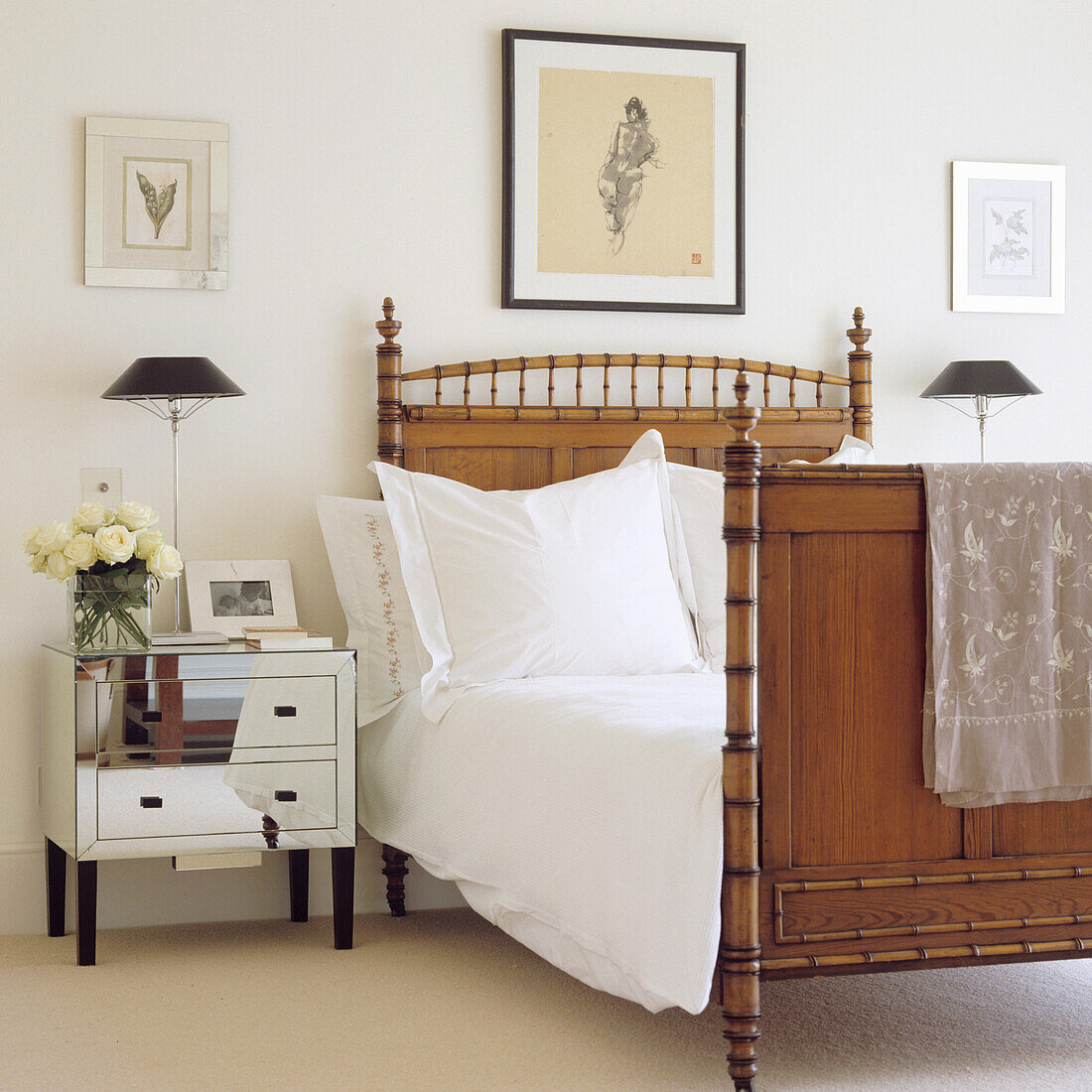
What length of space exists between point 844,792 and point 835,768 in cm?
4

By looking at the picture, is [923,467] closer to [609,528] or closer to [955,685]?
[955,685]

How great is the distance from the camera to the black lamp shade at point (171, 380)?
3.19 m

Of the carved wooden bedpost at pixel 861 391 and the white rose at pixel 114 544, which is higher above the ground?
the carved wooden bedpost at pixel 861 391

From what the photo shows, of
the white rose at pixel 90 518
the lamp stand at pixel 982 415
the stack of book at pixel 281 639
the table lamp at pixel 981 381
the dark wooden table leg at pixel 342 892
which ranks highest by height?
the table lamp at pixel 981 381

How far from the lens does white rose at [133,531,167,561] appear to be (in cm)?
304

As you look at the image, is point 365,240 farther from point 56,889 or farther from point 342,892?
point 56,889

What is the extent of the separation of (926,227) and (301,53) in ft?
5.85

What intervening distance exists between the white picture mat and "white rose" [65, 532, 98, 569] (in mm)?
1290

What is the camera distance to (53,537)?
303cm

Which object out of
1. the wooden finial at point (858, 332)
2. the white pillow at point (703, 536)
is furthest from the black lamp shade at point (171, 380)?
the wooden finial at point (858, 332)

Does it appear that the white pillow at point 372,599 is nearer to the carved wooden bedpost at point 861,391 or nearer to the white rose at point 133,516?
the white rose at point 133,516

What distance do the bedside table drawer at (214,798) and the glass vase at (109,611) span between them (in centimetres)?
29

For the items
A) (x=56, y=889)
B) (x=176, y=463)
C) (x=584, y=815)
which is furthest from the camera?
(x=176, y=463)

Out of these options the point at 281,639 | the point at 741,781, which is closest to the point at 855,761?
the point at 741,781
